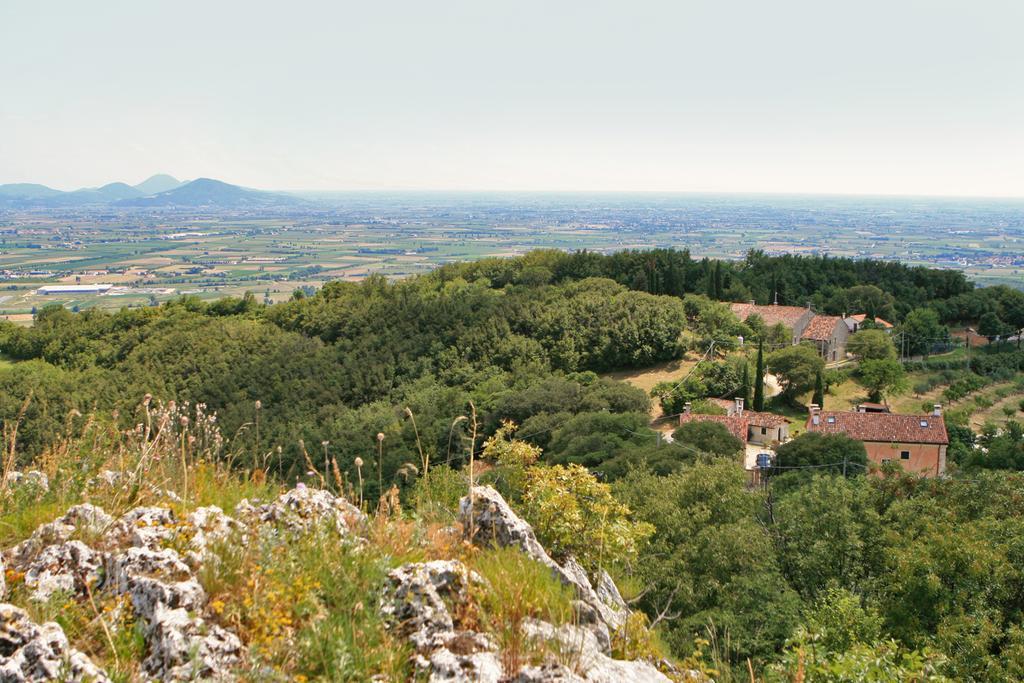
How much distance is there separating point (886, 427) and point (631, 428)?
11.6m

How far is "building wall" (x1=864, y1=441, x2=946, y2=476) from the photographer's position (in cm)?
2983

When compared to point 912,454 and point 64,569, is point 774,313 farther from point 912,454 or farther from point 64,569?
point 64,569

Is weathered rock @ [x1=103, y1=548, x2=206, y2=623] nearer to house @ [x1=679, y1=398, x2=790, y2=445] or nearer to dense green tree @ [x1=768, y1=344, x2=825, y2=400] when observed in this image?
house @ [x1=679, y1=398, x2=790, y2=445]

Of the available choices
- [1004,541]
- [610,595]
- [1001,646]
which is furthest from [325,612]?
[1004,541]

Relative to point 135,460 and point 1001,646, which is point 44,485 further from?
point 1001,646

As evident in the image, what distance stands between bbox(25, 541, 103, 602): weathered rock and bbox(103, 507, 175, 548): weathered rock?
0.17 meters

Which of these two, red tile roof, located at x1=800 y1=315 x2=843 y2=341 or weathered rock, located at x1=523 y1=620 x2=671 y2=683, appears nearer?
weathered rock, located at x1=523 y1=620 x2=671 y2=683

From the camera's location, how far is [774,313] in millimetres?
53344

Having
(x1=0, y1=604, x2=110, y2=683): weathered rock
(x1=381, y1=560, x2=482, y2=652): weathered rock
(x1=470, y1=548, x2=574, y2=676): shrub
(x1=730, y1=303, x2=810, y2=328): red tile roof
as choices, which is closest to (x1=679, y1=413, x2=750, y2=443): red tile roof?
(x1=730, y1=303, x2=810, y2=328): red tile roof

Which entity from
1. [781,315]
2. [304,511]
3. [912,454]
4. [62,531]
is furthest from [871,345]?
[62,531]

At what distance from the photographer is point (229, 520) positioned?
14.4 feet

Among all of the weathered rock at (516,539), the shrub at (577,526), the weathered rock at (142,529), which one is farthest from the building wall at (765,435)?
the weathered rock at (142,529)

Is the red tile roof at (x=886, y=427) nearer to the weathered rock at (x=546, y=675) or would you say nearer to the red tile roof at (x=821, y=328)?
the red tile roof at (x=821, y=328)

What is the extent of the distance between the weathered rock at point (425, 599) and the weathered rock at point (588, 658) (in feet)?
1.44
